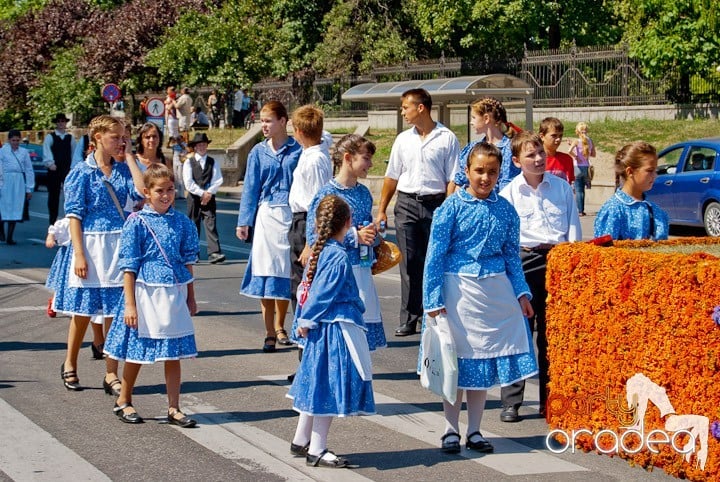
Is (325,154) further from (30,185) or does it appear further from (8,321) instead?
(30,185)

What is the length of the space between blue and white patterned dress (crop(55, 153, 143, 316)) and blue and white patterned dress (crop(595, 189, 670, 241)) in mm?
3347

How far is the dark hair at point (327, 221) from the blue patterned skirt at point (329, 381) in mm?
382

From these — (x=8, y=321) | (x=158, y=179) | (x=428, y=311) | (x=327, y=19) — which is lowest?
(x=8, y=321)

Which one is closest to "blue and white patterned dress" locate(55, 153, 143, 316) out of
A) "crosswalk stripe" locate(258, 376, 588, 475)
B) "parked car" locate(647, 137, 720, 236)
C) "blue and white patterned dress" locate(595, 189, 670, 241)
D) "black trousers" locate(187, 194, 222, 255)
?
"crosswalk stripe" locate(258, 376, 588, 475)

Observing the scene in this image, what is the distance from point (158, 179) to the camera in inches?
300

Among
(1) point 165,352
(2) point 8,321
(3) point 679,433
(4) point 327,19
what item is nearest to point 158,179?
(1) point 165,352

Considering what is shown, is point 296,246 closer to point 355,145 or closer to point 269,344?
point 269,344

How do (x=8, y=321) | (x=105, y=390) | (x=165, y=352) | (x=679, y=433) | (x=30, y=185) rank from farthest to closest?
(x=30, y=185), (x=8, y=321), (x=105, y=390), (x=165, y=352), (x=679, y=433)

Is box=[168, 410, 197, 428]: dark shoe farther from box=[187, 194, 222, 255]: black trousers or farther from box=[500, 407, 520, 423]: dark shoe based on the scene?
box=[187, 194, 222, 255]: black trousers

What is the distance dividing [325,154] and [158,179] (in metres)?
1.80

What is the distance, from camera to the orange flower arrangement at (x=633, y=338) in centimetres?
603

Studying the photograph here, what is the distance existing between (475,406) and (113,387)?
2751 mm

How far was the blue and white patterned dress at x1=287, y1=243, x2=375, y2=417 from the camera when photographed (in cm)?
656

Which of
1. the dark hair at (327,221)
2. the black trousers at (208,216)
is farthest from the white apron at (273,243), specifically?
the black trousers at (208,216)
